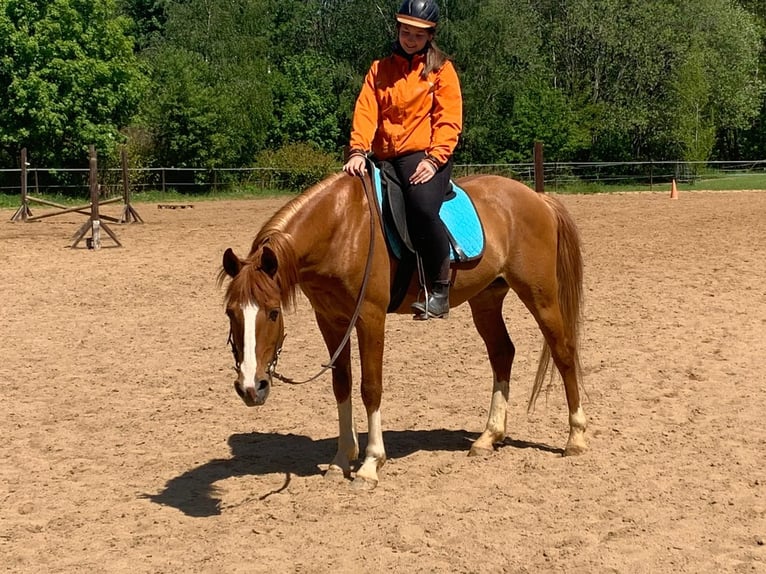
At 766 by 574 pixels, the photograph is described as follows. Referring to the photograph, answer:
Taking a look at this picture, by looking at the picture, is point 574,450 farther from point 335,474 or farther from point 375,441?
point 335,474

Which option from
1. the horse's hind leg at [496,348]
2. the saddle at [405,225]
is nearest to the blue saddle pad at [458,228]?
the saddle at [405,225]

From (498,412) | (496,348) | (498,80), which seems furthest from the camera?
(498,80)

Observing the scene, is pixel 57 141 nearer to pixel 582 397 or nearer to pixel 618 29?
pixel 618 29

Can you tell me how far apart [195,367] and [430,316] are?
11.1 ft

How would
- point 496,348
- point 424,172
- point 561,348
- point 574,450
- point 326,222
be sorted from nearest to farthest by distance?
1. point 326,222
2. point 424,172
3. point 574,450
4. point 561,348
5. point 496,348

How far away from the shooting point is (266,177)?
38562 mm

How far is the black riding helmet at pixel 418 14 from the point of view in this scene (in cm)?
507

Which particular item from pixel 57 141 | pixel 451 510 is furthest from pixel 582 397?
pixel 57 141

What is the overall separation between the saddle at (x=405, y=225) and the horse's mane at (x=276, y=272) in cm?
41

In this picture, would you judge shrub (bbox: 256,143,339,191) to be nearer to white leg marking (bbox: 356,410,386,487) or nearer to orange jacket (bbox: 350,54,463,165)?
orange jacket (bbox: 350,54,463,165)

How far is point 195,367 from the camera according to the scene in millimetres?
8070

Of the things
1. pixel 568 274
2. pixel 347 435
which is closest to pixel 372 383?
pixel 347 435

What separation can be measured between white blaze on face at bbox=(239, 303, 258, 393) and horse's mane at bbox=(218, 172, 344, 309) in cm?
6

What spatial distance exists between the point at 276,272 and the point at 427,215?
1089mm
